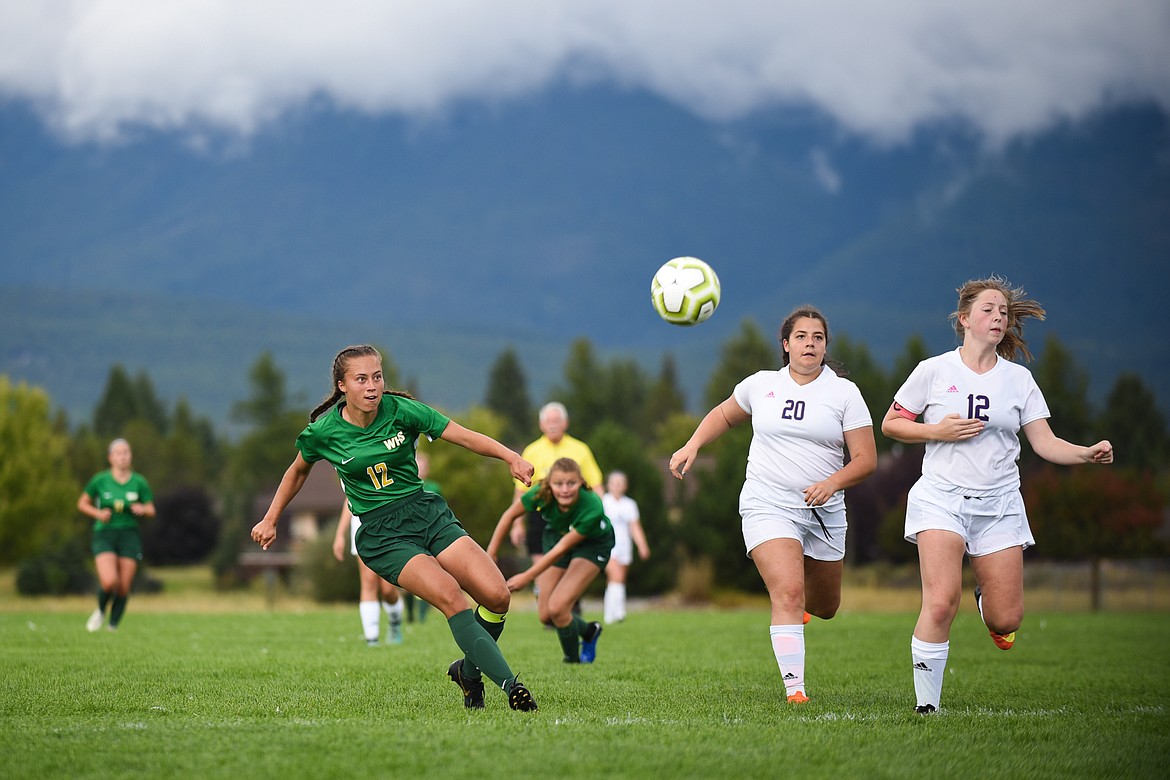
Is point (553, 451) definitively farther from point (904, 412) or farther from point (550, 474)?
point (904, 412)

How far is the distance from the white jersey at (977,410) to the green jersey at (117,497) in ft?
36.7

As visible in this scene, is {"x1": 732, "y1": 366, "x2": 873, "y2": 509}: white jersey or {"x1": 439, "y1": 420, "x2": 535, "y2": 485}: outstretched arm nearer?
{"x1": 439, "y1": 420, "x2": 535, "y2": 485}: outstretched arm

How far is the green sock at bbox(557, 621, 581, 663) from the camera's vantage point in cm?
1119

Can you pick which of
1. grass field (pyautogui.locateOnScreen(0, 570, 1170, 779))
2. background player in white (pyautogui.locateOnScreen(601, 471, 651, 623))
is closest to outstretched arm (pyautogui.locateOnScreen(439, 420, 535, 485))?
grass field (pyautogui.locateOnScreen(0, 570, 1170, 779))

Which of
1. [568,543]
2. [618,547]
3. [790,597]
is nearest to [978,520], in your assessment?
[790,597]

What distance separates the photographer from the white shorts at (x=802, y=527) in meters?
8.28

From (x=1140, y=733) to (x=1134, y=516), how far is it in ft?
123

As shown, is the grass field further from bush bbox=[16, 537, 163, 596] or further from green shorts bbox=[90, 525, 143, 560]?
bush bbox=[16, 537, 163, 596]

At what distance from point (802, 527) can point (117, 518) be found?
35.1ft

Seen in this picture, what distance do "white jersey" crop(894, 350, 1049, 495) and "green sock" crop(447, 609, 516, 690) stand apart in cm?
287

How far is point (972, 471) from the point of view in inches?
309

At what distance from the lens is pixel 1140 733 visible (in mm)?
7324

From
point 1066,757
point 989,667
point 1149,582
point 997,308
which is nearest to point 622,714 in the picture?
point 1066,757

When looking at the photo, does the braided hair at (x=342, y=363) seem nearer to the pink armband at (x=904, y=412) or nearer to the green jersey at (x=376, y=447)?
the green jersey at (x=376, y=447)
